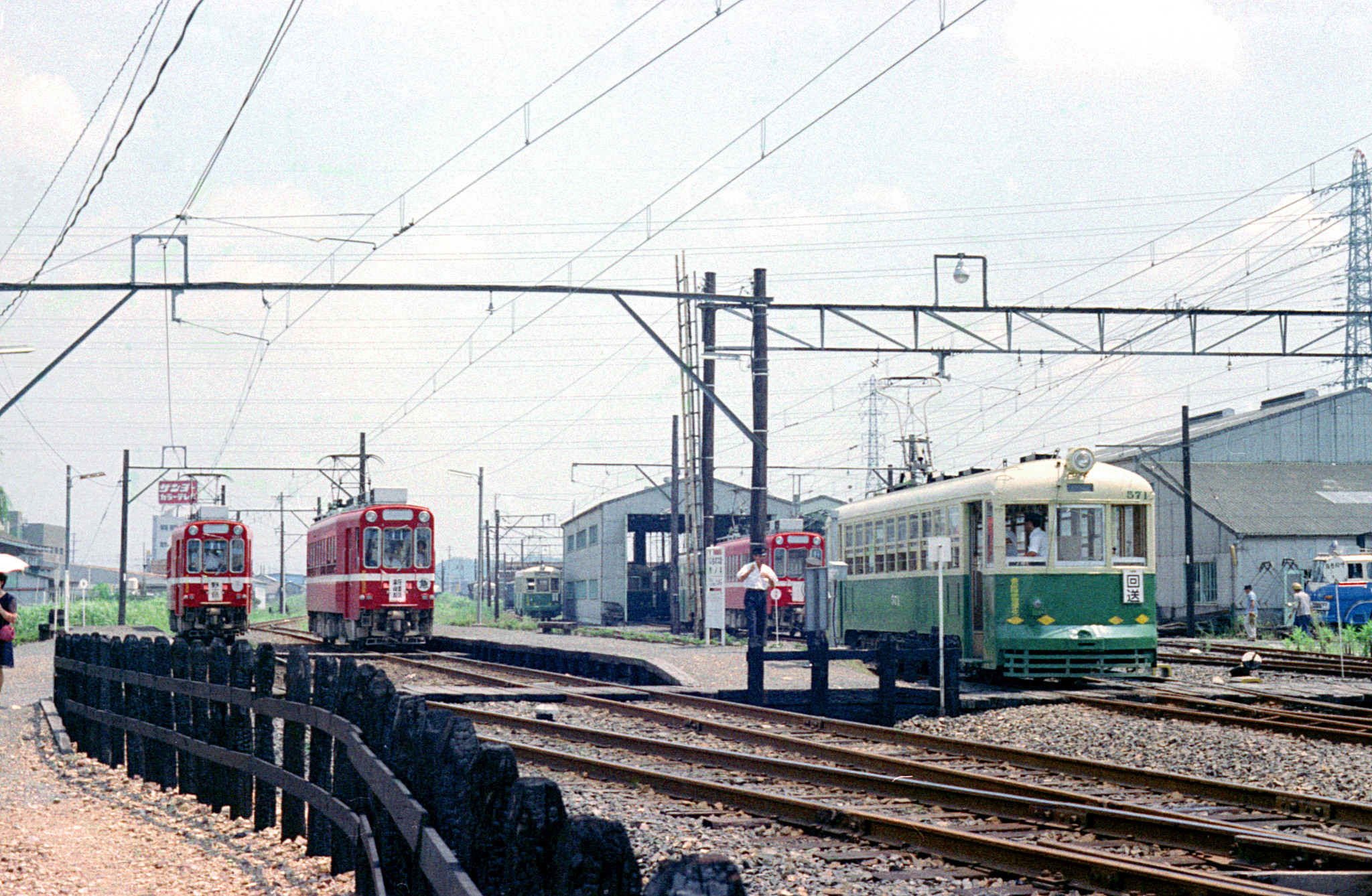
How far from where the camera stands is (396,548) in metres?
32.1

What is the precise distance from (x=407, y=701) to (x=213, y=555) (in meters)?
34.1

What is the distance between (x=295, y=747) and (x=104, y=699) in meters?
6.65

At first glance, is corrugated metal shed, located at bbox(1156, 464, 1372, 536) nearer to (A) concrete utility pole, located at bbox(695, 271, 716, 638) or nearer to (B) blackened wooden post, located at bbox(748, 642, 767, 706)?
(A) concrete utility pole, located at bbox(695, 271, 716, 638)

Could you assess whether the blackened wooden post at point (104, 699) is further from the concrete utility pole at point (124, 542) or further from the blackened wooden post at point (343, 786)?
A: the concrete utility pole at point (124, 542)

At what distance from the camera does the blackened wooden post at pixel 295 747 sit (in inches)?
371

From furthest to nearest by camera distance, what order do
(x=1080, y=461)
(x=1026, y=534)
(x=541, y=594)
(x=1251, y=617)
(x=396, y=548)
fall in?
(x=541, y=594), (x=1251, y=617), (x=396, y=548), (x=1026, y=534), (x=1080, y=461)

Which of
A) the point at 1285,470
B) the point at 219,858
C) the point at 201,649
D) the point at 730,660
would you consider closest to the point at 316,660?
the point at 219,858

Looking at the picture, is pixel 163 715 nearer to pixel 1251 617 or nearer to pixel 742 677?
pixel 742 677

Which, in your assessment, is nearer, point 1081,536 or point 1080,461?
point 1080,461

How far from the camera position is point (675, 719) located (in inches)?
611

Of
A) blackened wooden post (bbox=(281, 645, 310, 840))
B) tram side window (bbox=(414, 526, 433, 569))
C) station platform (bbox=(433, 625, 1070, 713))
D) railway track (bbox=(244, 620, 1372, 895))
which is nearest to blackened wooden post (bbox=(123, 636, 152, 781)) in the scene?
railway track (bbox=(244, 620, 1372, 895))

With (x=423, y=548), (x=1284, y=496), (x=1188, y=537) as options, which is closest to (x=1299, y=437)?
(x=1284, y=496)

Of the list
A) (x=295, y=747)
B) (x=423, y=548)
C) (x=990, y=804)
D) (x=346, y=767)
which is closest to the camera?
(x=346, y=767)

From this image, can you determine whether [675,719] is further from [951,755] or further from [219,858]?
[219,858]
